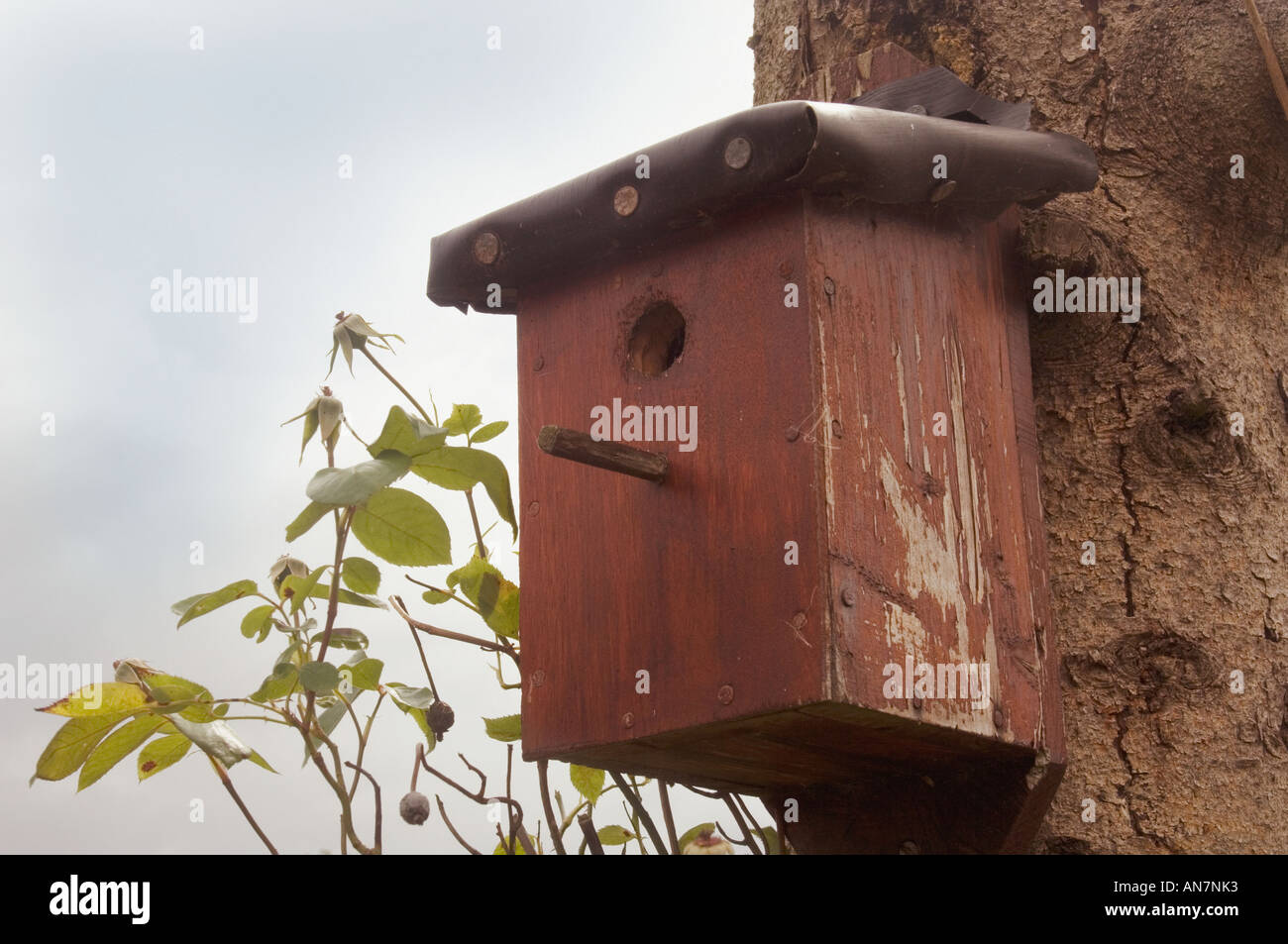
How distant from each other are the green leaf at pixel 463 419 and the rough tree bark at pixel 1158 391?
2.56 feet

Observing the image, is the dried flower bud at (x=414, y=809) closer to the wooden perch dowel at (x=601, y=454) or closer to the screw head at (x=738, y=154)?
the wooden perch dowel at (x=601, y=454)

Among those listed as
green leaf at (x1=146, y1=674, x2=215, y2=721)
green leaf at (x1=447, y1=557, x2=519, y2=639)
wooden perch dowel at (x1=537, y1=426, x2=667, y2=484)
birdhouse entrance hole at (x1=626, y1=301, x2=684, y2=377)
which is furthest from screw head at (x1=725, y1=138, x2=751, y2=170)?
green leaf at (x1=146, y1=674, x2=215, y2=721)

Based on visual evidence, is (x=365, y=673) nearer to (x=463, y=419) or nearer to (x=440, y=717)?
(x=440, y=717)

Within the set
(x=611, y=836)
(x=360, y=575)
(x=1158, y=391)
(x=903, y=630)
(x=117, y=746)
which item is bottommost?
(x=611, y=836)

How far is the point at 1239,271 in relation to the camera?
8.46 ft

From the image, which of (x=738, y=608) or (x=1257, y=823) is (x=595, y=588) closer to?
(x=738, y=608)

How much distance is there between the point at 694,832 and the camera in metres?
2.53

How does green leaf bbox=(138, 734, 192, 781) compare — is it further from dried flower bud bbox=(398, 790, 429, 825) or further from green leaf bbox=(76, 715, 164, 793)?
dried flower bud bbox=(398, 790, 429, 825)

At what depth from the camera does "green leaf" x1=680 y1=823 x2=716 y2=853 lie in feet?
8.23

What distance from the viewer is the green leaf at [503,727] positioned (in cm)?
259

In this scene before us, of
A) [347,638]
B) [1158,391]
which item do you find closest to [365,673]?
[347,638]

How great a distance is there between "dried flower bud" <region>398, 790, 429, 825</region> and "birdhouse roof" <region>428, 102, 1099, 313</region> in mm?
774

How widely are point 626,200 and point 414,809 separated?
98 cm
